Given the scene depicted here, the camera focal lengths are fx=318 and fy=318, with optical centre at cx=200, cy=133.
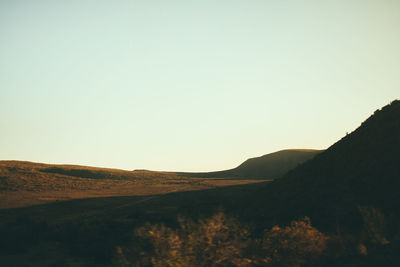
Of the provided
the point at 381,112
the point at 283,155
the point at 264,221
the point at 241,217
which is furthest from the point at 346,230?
the point at 283,155

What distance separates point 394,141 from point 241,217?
12333 millimetres

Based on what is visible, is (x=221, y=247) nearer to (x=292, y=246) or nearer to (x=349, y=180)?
(x=292, y=246)

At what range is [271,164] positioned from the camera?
8856cm

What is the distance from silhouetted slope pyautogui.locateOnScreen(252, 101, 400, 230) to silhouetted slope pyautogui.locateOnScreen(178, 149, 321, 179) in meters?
51.6

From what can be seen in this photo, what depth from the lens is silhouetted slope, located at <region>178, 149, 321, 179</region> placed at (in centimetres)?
8156

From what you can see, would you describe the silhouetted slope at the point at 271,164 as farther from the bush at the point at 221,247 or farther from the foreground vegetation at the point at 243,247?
the bush at the point at 221,247

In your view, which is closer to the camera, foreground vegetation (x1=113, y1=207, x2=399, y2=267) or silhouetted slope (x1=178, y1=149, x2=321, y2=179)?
foreground vegetation (x1=113, y1=207, x2=399, y2=267)

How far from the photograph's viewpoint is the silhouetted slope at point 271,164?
81.6m

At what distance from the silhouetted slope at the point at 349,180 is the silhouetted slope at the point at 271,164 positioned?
2030 inches

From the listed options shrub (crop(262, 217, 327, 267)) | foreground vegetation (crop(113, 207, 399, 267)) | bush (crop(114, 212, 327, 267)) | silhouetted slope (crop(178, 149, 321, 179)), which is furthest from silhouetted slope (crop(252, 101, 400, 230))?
silhouetted slope (crop(178, 149, 321, 179))

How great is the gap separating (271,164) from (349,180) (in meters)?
68.5

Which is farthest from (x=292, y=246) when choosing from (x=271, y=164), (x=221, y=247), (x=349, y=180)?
(x=271, y=164)

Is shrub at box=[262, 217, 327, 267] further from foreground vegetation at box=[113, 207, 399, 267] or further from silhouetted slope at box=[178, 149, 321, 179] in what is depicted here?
silhouetted slope at box=[178, 149, 321, 179]

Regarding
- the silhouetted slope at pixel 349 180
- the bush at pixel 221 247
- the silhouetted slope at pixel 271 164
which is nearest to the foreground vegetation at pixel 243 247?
the bush at pixel 221 247
